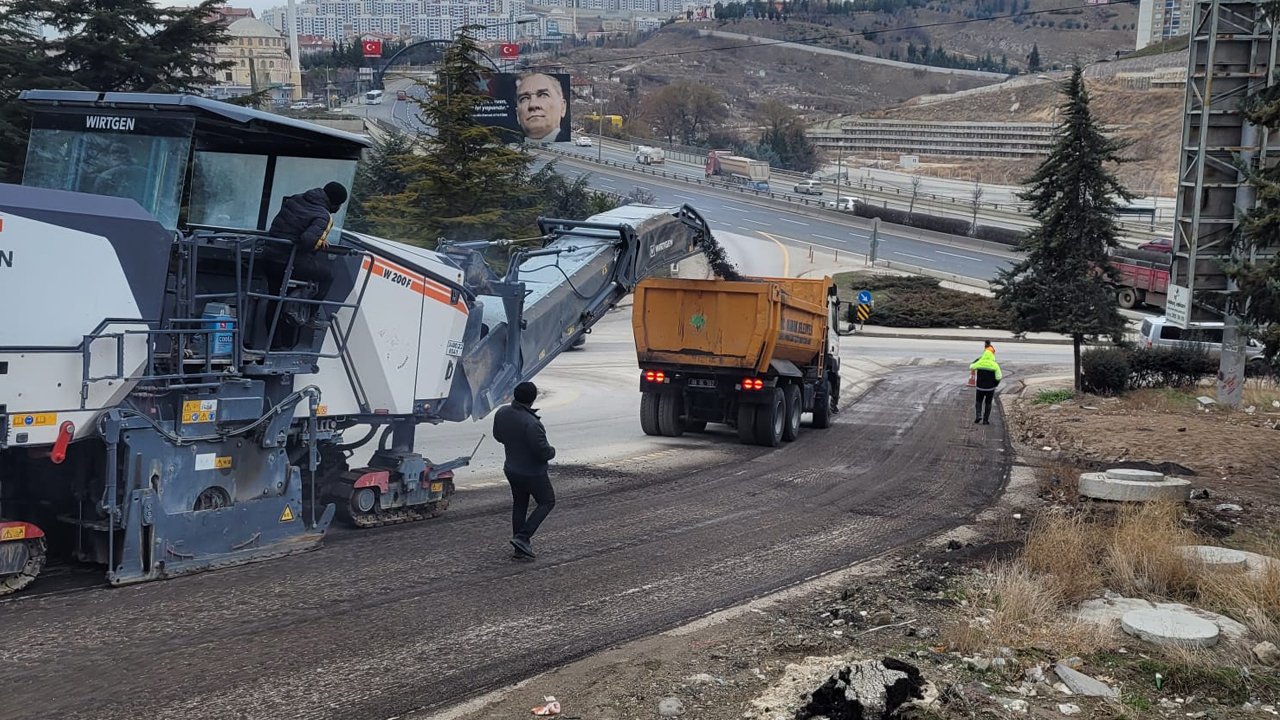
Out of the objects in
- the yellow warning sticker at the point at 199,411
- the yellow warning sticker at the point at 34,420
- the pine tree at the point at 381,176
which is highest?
the pine tree at the point at 381,176

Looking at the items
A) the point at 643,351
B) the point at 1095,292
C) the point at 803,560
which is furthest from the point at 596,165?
the point at 803,560

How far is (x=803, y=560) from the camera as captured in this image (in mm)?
10852

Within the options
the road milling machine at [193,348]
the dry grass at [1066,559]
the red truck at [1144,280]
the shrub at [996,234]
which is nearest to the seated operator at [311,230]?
the road milling machine at [193,348]

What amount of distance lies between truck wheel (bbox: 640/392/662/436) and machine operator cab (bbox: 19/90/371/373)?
30.9ft

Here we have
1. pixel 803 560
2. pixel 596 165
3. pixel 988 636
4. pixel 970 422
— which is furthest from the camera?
pixel 596 165

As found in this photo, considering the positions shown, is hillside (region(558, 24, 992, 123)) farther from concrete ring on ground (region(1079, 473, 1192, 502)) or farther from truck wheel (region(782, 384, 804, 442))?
concrete ring on ground (region(1079, 473, 1192, 502))

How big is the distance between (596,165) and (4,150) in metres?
68.2

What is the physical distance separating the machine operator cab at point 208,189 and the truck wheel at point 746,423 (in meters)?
9.43

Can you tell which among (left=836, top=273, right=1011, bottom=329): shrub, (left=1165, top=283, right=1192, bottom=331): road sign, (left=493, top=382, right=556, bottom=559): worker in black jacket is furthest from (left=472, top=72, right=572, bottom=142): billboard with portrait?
(left=493, top=382, right=556, bottom=559): worker in black jacket

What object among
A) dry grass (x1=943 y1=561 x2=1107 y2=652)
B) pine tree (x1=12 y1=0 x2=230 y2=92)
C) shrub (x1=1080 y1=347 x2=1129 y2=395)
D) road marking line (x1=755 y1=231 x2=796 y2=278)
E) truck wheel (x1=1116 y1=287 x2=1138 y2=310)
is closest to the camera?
dry grass (x1=943 y1=561 x2=1107 y2=652)

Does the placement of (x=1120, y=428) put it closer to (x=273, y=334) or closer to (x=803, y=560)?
(x=803, y=560)

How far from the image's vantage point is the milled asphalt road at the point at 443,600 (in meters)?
6.92

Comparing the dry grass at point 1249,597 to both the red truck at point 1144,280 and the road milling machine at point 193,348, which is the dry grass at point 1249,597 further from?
the red truck at point 1144,280

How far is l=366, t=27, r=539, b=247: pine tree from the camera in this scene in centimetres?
2947
